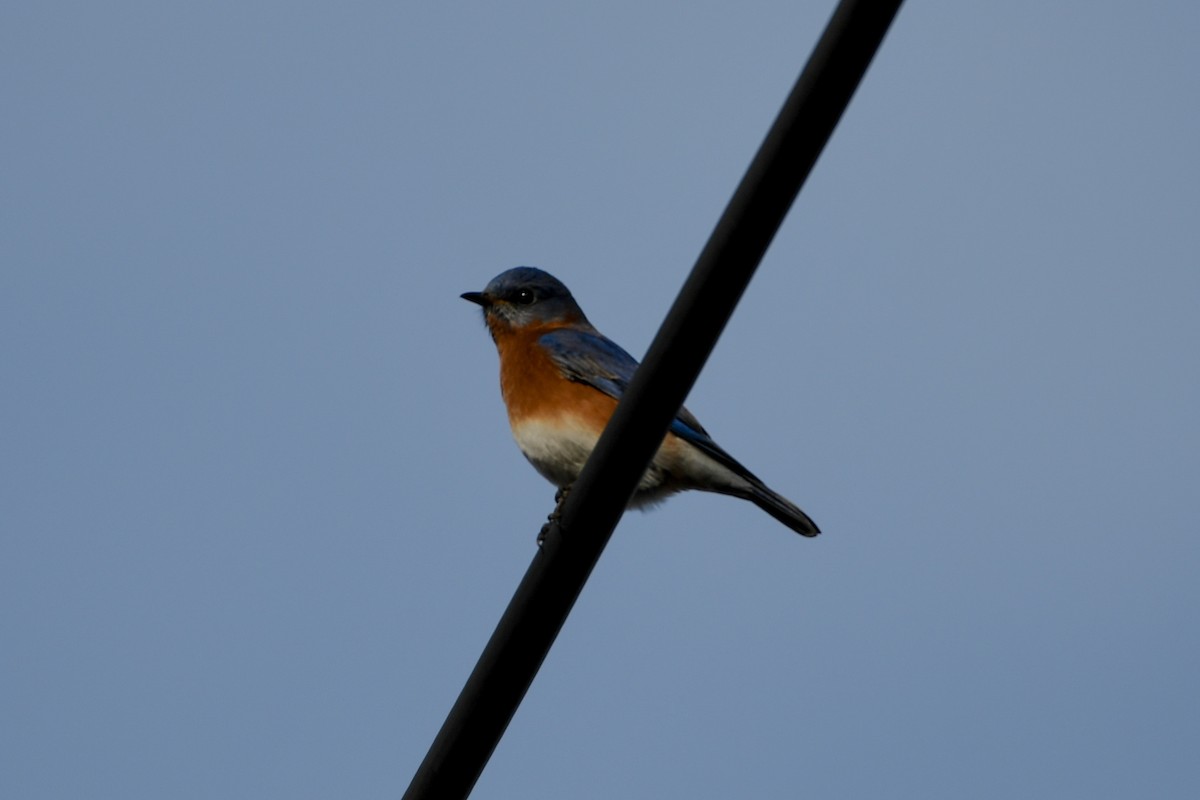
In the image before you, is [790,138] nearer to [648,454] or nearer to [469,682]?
[648,454]

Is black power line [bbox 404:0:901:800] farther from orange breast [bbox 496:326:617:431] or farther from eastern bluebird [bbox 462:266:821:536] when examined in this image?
orange breast [bbox 496:326:617:431]

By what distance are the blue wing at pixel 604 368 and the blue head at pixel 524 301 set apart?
1.07ft

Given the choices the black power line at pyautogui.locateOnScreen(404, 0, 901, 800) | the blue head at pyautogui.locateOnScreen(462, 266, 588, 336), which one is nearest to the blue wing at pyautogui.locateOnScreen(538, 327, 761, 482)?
the blue head at pyautogui.locateOnScreen(462, 266, 588, 336)

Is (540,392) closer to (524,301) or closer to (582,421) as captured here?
(582,421)

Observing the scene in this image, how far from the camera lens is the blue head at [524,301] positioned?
801 centimetres

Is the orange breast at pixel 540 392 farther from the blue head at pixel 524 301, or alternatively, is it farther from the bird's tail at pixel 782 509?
the bird's tail at pixel 782 509

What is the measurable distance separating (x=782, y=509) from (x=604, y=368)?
1.11 m

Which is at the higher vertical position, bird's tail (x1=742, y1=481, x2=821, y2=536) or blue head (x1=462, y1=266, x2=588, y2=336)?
blue head (x1=462, y1=266, x2=588, y2=336)

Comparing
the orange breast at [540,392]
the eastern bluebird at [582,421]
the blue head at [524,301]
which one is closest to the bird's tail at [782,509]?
the eastern bluebird at [582,421]

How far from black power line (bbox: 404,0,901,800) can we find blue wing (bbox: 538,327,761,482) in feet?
11.8

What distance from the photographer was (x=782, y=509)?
685 centimetres

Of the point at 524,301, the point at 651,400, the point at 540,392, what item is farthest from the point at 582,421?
the point at 651,400

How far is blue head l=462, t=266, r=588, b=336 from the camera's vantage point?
801cm

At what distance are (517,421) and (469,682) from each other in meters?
4.00
